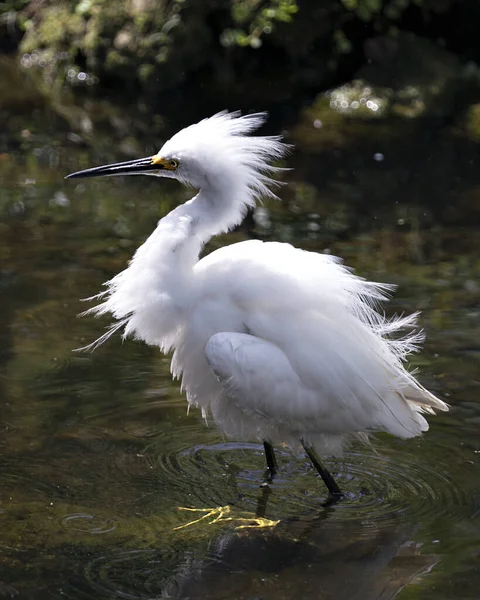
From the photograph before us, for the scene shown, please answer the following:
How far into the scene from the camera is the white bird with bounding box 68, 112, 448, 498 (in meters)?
3.96

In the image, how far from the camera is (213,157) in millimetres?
4074

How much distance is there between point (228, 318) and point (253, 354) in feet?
0.75

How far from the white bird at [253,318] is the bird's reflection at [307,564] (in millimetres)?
317

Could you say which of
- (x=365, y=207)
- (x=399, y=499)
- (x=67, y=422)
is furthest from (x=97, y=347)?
(x=365, y=207)

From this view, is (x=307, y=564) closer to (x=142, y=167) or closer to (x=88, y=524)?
(x=88, y=524)

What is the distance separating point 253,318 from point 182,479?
30.4 inches

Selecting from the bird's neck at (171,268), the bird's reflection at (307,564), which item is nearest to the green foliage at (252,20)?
the bird's neck at (171,268)

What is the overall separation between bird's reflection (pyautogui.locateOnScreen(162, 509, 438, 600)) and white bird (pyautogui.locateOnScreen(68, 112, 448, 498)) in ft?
1.04

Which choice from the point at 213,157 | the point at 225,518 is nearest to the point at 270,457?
the point at 225,518

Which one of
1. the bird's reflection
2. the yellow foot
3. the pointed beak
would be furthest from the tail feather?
the pointed beak

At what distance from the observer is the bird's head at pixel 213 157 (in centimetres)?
408

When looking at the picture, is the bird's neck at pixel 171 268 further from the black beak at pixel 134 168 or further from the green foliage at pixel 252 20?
the green foliage at pixel 252 20

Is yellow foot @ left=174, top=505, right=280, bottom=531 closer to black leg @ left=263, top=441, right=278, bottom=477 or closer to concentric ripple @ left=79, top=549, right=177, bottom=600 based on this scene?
concentric ripple @ left=79, top=549, right=177, bottom=600

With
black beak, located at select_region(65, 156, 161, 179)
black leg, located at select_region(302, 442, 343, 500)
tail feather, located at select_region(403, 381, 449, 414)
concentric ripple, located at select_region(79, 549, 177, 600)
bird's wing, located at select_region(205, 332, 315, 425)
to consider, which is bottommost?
concentric ripple, located at select_region(79, 549, 177, 600)
